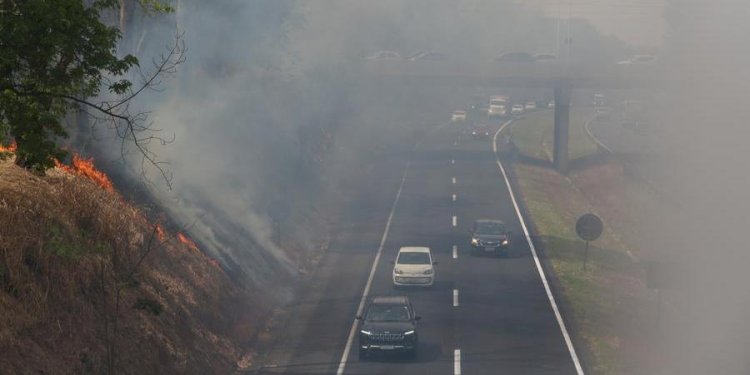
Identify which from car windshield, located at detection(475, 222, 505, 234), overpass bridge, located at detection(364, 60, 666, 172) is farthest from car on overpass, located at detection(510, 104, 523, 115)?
car windshield, located at detection(475, 222, 505, 234)

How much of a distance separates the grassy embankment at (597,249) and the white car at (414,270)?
16.7ft

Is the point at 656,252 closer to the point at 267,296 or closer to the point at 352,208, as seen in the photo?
the point at 352,208

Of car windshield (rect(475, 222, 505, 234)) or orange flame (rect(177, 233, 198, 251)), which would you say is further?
car windshield (rect(475, 222, 505, 234))

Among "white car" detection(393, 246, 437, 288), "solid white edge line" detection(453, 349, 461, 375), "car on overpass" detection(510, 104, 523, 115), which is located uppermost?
"car on overpass" detection(510, 104, 523, 115)

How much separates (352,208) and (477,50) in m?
108

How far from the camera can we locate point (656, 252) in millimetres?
53156

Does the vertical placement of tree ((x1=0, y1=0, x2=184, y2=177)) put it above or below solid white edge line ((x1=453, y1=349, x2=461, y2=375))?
below

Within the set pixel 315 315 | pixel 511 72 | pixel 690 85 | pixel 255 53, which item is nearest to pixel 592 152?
pixel 511 72

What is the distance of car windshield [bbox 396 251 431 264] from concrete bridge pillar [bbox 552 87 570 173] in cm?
4392

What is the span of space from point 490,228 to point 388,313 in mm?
18245

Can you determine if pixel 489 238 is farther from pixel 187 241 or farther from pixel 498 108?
pixel 498 108

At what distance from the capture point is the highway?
97.0 ft

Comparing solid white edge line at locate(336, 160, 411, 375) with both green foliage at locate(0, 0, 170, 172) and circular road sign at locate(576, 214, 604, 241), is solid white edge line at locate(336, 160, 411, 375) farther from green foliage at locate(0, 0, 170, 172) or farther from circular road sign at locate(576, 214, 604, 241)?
green foliage at locate(0, 0, 170, 172)

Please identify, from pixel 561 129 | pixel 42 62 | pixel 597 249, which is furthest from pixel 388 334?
pixel 561 129
